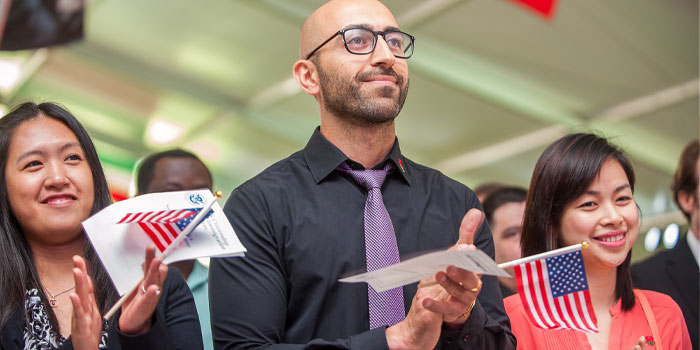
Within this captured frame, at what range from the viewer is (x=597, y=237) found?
2814 millimetres

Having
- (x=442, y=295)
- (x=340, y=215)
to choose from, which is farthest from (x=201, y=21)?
(x=442, y=295)

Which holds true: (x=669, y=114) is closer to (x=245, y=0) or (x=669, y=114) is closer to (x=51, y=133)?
(x=245, y=0)

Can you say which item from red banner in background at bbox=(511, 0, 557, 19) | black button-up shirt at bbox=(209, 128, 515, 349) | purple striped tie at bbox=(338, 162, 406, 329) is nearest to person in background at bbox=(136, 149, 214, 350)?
black button-up shirt at bbox=(209, 128, 515, 349)

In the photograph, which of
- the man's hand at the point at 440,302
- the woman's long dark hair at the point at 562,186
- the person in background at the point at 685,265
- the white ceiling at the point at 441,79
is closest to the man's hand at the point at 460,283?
the man's hand at the point at 440,302

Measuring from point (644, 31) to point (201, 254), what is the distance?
5.05 metres

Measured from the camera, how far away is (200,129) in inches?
340

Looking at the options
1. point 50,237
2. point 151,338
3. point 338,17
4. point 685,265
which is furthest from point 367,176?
point 685,265

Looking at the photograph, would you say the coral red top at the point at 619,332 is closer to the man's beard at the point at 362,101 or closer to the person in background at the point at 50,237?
the man's beard at the point at 362,101

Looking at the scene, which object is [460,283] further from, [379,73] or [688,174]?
[688,174]

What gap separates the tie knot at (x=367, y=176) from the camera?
2529 millimetres

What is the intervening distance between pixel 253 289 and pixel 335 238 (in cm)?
27

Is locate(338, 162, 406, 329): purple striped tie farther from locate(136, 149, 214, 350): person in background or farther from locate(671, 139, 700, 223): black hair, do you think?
locate(671, 139, 700, 223): black hair

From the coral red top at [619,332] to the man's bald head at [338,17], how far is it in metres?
1.02

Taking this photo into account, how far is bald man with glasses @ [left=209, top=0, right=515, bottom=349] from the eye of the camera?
214 cm
